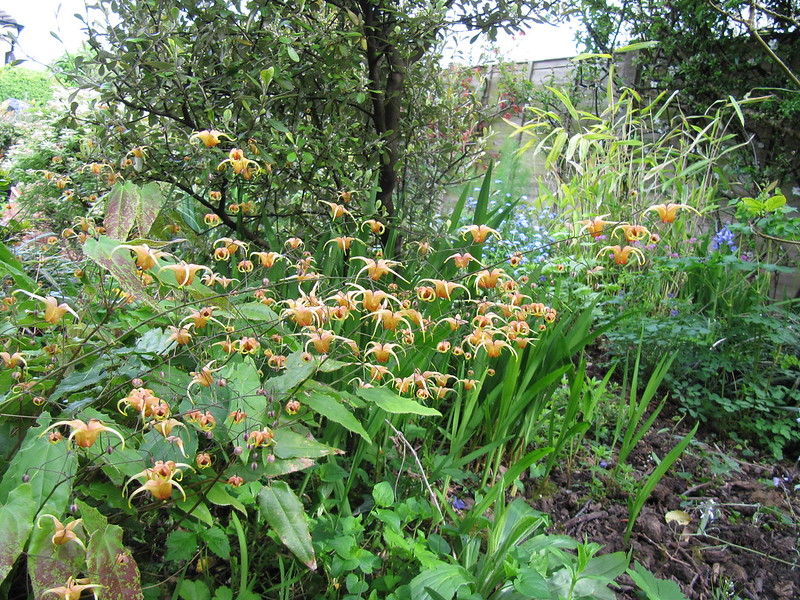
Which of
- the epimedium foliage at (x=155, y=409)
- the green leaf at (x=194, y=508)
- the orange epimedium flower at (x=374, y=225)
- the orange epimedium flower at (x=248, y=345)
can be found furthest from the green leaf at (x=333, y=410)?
the orange epimedium flower at (x=374, y=225)

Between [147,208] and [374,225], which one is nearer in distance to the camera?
[147,208]

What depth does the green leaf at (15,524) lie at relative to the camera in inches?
26.5

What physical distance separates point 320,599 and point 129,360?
2.06ft

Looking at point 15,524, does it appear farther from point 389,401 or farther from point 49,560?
point 389,401

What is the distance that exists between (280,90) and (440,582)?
1.55 metres

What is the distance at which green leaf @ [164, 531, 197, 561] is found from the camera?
1.03m

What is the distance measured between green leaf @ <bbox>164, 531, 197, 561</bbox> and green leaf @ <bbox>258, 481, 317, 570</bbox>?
200mm

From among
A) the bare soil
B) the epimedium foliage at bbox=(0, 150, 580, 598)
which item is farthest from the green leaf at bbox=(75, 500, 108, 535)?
the bare soil

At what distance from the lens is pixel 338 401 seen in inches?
46.8

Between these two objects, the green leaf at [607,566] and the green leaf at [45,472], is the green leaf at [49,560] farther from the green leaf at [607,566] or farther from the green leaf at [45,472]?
the green leaf at [607,566]

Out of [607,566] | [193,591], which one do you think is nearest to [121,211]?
[193,591]

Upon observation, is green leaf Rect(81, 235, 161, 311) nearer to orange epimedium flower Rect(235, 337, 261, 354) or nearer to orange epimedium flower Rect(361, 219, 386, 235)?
orange epimedium flower Rect(235, 337, 261, 354)

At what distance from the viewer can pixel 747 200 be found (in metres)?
2.25

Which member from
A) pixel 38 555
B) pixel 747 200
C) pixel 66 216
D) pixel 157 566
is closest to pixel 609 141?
pixel 747 200
